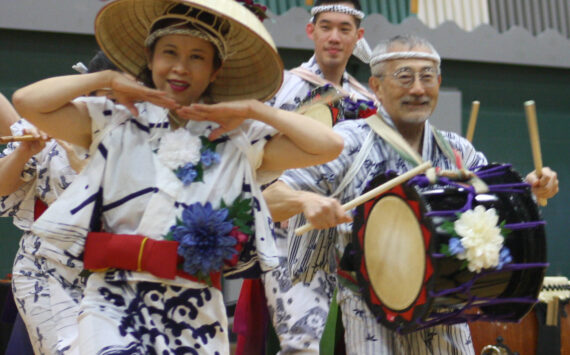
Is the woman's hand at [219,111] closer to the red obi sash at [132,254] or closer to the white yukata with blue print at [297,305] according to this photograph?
the red obi sash at [132,254]

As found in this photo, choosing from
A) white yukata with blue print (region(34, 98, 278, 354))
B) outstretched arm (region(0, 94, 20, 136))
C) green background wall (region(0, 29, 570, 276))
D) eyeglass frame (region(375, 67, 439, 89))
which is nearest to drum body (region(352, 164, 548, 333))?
eyeglass frame (region(375, 67, 439, 89))

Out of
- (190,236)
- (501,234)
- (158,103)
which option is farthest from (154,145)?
(501,234)

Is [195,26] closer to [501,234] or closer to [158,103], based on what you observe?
[158,103]

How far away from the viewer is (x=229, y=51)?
3.03 m

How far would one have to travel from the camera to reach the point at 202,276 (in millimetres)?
2775

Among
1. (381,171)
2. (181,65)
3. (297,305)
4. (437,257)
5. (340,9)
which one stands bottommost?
(297,305)

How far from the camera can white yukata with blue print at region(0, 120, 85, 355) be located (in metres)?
3.90

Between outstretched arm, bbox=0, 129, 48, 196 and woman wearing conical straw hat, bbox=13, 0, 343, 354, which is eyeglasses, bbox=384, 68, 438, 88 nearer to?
woman wearing conical straw hat, bbox=13, 0, 343, 354

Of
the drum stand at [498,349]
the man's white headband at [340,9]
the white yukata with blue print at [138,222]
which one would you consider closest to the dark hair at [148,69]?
the white yukata with blue print at [138,222]

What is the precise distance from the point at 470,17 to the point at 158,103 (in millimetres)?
6929

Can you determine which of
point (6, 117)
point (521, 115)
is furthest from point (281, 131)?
point (521, 115)

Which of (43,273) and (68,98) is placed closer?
(68,98)

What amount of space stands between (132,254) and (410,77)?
156 cm

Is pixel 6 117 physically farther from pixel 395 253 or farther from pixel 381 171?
pixel 395 253
